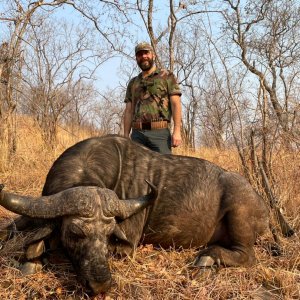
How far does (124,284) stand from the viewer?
264 centimetres

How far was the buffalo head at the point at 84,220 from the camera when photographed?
93.2 inches

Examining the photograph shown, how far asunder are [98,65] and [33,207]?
8552 mm

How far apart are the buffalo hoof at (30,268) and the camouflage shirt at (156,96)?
103 inches

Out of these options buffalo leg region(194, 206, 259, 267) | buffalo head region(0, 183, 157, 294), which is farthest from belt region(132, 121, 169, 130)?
buffalo head region(0, 183, 157, 294)

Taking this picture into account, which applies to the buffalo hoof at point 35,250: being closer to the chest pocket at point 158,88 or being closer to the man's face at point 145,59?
the chest pocket at point 158,88

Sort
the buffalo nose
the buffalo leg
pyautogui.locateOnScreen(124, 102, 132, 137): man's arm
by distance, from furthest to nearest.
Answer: pyautogui.locateOnScreen(124, 102, 132, 137): man's arm, the buffalo leg, the buffalo nose

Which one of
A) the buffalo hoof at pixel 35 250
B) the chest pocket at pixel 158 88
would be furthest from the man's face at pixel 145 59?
the buffalo hoof at pixel 35 250

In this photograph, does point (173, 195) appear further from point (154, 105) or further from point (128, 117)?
point (128, 117)

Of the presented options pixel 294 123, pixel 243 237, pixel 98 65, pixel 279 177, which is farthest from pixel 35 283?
pixel 98 65

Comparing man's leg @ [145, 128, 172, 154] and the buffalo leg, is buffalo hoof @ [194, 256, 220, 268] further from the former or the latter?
man's leg @ [145, 128, 172, 154]

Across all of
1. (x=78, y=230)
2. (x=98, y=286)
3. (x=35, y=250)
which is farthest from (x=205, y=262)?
(x=35, y=250)

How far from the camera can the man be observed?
4.92m

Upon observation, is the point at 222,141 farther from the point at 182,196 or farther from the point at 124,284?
the point at 124,284

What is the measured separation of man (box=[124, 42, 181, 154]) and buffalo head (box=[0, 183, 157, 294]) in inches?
94.6
